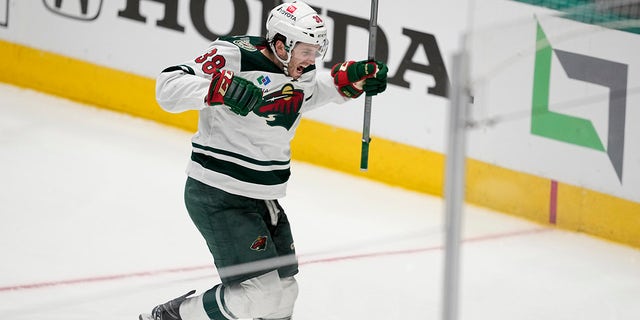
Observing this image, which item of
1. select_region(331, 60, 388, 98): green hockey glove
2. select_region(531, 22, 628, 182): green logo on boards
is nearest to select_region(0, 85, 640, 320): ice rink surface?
select_region(531, 22, 628, 182): green logo on boards

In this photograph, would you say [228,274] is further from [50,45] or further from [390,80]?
[50,45]

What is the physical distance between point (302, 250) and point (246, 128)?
1.58 m

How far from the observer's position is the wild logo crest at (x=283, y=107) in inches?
151

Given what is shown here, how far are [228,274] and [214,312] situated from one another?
4.7 inches

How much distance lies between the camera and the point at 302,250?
17.6ft

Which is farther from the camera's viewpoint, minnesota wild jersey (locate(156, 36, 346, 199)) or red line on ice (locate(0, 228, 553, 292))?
red line on ice (locate(0, 228, 553, 292))

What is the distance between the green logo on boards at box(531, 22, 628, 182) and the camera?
15.3 feet

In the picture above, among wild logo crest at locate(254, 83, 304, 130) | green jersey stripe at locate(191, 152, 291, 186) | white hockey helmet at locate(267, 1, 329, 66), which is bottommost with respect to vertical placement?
green jersey stripe at locate(191, 152, 291, 186)

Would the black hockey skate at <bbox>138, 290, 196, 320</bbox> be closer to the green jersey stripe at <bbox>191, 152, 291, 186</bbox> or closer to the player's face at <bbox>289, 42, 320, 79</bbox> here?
the green jersey stripe at <bbox>191, 152, 291, 186</bbox>

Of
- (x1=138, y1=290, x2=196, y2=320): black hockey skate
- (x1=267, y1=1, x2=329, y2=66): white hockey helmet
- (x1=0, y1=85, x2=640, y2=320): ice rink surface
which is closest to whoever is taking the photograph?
(x1=267, y1=1, x2=329, y2=66): white hockey helmet

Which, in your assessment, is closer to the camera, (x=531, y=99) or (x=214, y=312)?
(x=214, y=312)

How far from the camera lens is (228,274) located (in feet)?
12.7

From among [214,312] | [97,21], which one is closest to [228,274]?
[214,312]

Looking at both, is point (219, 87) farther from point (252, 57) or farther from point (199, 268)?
point (199, 268)
